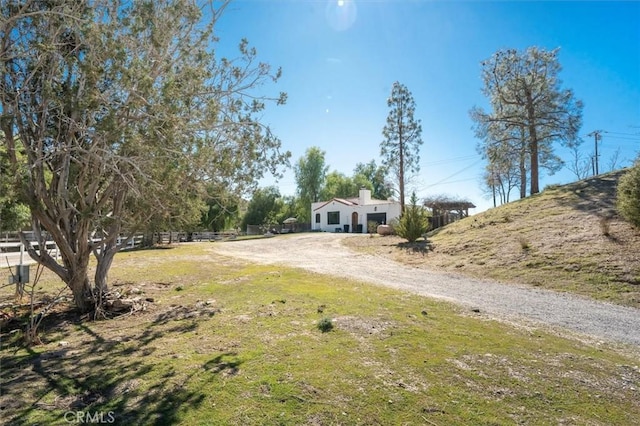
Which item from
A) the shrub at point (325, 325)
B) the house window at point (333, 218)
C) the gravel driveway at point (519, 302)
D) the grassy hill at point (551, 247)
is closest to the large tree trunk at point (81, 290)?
the shrub at point (325, 325)

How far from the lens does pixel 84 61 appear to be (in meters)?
4.66

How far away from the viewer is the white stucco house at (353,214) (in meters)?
34.0

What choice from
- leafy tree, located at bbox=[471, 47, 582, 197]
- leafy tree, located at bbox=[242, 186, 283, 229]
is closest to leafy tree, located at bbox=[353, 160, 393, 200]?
leafy tree, located at bbox=[242, 186, 283, 229]

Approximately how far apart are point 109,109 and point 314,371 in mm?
4253

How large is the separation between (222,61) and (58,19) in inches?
109

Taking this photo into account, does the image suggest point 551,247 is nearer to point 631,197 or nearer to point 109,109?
point 631,197

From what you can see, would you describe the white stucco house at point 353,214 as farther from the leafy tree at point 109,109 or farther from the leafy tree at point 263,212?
the leafy tree at point 109,109

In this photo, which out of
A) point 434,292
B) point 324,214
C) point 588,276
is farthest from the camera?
point 324,214

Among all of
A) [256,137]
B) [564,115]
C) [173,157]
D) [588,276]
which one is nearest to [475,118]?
[564,115]

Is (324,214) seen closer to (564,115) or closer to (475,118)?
(475,118)

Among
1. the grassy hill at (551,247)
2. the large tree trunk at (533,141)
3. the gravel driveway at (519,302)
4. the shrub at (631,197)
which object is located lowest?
the gravel driveway at (519,302)

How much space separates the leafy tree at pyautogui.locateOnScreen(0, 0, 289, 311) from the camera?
15.3ft

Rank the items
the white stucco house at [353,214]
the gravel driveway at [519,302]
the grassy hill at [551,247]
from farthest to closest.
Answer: the white stucco house at [353,214] < the grassy hill at [551,247] < the gravel driveway at [519,302]

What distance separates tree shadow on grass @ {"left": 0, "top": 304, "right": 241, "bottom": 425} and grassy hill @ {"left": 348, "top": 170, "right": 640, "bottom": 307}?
29.0 feet
